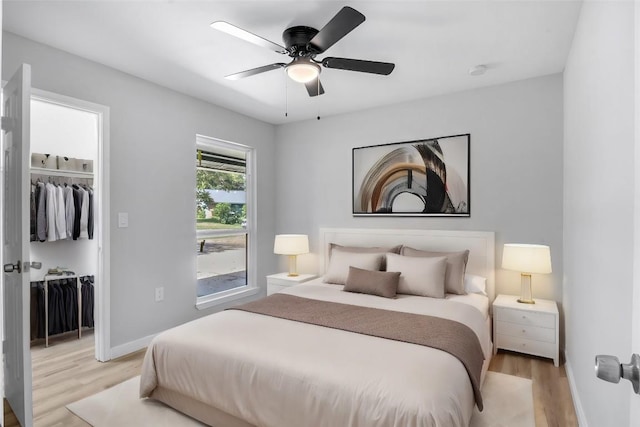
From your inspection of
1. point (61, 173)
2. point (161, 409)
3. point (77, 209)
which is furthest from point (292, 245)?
point (61, 173)

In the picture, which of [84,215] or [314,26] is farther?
[84,215]

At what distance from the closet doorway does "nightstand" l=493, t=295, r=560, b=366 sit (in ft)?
10.9

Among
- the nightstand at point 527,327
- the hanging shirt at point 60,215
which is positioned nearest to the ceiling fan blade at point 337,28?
the nightstand at point 527,327

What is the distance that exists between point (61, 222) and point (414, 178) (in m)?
3.70

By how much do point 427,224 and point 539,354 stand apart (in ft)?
4.93

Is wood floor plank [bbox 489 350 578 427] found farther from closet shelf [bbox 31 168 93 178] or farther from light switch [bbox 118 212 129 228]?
closet shelf [bbox 31 168 93 178]

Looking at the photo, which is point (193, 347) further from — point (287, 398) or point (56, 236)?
point (56, 236)

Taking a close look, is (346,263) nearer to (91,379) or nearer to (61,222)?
(91,379)

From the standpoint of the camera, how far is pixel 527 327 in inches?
118

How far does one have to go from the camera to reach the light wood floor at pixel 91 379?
2223mm

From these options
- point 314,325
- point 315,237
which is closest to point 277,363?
point 314,325

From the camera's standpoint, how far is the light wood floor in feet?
7.29

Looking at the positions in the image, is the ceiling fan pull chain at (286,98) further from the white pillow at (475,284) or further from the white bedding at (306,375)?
the white pillow at (475,284)

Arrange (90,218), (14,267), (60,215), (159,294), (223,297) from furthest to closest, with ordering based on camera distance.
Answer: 1. (223,297)
2. (90,218)
3. (60,215)
4. (159,294)
5. (14,267)
